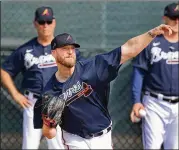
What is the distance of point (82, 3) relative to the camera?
6480mm

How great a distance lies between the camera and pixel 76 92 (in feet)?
15.3

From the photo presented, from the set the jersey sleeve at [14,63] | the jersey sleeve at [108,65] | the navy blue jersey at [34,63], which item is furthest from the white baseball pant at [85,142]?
the jersey sleeve at [14,63]

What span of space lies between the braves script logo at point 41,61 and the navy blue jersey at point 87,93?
1.17 m

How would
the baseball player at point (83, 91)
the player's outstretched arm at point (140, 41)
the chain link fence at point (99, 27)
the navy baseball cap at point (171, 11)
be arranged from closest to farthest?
the player's outstretched arm at point (140, 41), the baseball player at point (83, 91), the navy baseball cap at point (171, 11), the chain link fence at point (99, 27)

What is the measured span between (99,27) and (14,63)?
101 centimetres

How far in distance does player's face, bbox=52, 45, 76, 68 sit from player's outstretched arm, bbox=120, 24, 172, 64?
42 centimetres

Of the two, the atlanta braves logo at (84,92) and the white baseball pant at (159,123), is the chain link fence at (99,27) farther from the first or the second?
the atlanta braves logo at (84,92)

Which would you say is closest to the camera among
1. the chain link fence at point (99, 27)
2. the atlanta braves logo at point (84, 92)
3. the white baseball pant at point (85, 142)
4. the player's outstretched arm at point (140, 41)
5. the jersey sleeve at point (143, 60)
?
the player's outstretched arm at point (140, 41)

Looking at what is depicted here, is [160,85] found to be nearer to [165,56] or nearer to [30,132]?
[165,56]

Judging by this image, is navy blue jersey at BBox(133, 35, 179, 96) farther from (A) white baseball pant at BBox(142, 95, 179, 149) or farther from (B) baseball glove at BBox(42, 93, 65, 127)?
(B) baseball glove at BBox(42, 93, 65, 127)

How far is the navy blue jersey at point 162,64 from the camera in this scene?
5.96 meters

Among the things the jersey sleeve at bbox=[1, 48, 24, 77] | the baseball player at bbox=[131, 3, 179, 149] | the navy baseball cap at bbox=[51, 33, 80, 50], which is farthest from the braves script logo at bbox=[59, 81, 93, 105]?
the jersey sleeve at bbox=[1, 48, 24, 77]

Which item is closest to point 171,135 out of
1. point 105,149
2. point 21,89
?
point 105,149

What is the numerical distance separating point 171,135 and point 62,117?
1620mm
